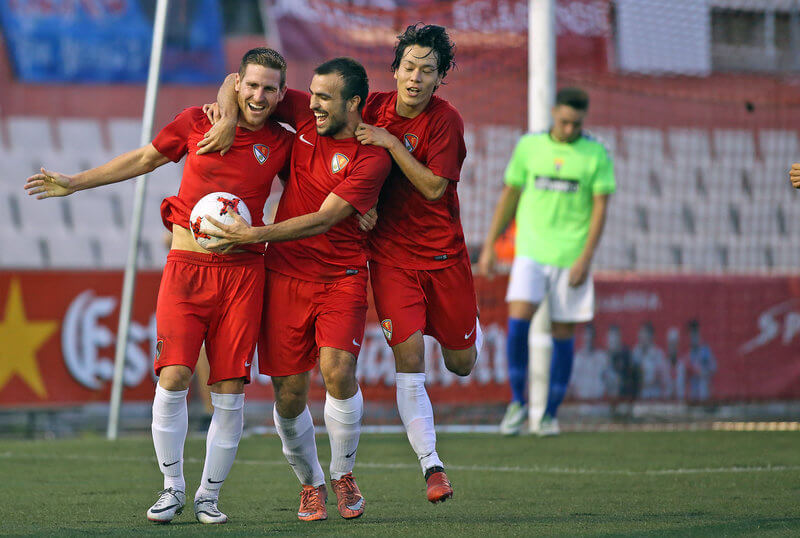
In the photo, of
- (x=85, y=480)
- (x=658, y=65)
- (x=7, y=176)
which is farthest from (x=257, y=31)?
(x=85, y=480)

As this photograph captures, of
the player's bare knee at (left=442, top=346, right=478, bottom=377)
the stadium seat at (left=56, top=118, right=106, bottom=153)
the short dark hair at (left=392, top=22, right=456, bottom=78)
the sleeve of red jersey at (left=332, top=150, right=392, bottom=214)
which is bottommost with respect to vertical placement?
the player's bare knee at (left=442, top=346, right=478, bottom=377)

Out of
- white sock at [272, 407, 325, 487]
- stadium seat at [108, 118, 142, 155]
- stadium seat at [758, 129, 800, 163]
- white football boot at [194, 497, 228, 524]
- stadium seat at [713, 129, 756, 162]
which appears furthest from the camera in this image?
stadium seat at [108, 118, 142, 155]

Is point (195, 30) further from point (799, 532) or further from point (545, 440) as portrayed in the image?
point (799, 532)

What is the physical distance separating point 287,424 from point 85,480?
1.73m

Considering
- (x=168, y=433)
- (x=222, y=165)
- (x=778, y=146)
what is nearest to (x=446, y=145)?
(x=222, y=165)

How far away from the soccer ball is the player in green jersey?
3705 mm

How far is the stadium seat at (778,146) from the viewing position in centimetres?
1520

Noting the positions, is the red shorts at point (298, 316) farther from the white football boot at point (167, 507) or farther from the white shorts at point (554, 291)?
the white shorts at point (554, 291)

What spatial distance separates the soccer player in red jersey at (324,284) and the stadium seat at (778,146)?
11668 mm

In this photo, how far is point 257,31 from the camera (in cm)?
1850

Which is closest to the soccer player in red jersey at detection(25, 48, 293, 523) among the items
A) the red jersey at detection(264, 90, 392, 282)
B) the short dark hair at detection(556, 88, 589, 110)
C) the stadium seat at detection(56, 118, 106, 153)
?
the red jersey at detection(264, 90, 392, 282)

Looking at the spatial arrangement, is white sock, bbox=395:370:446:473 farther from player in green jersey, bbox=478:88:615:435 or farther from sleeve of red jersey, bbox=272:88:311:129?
player in green jersey, bbox=478:88:615:435

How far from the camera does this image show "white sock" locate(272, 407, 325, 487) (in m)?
4.71

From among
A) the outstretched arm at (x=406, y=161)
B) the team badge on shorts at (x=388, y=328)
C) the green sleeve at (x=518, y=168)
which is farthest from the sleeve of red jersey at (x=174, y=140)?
the green sleeve at (x=518, y=168)
